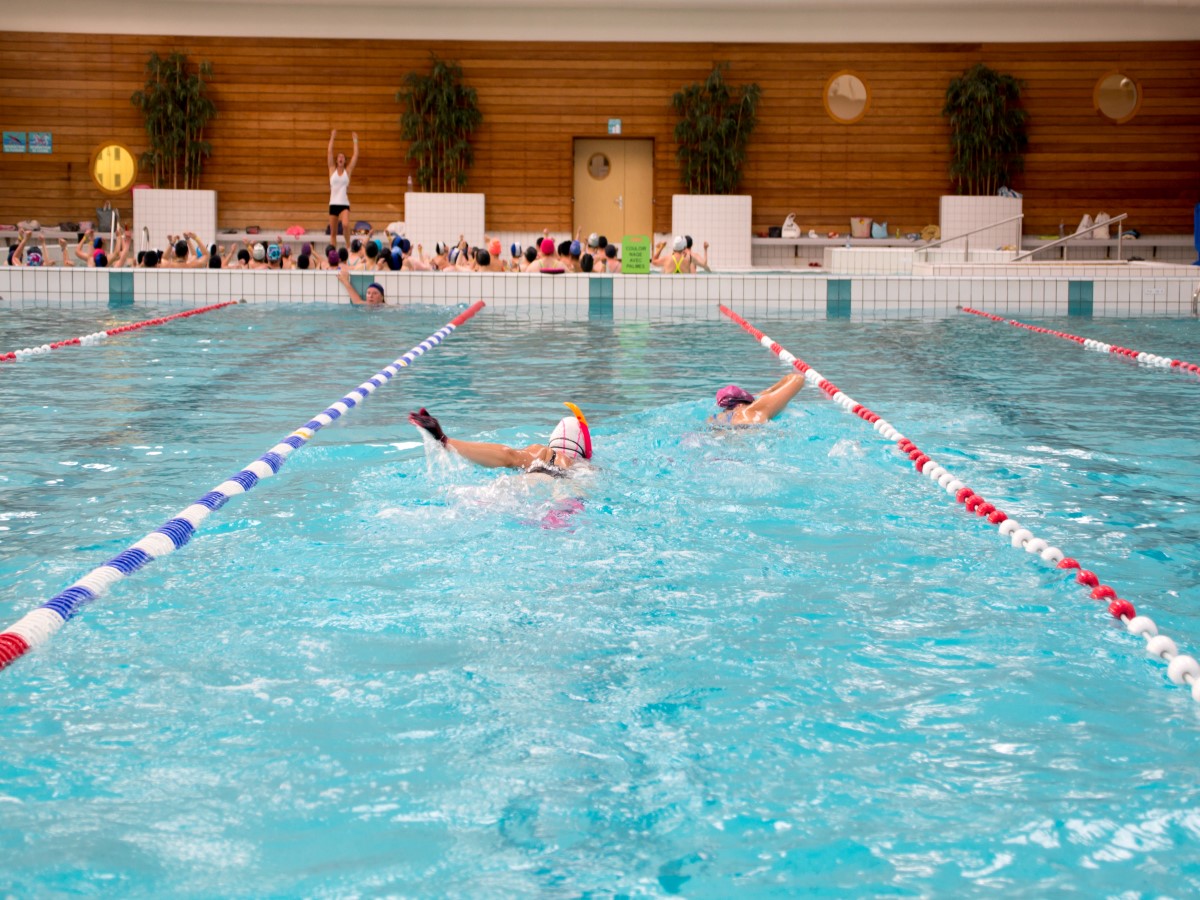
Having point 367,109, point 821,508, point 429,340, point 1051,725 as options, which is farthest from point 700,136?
point 1051,725

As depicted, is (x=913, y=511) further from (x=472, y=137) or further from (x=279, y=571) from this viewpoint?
(x=472, y=137)

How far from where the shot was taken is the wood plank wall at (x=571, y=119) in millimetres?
19000

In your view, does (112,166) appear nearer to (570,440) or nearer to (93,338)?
(93,338)

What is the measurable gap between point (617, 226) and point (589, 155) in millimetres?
1129

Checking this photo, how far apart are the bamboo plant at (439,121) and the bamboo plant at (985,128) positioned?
6879 millimetres

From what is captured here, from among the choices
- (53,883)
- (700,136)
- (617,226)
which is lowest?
(53,883)

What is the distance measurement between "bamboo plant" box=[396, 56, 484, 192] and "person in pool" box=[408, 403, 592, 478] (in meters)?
14.3

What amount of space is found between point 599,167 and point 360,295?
678cm

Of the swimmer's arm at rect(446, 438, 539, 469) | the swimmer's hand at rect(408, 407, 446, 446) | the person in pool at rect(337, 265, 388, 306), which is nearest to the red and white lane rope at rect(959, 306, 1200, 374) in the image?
the swimmer's arm at rect(446, 438, 539, 469)

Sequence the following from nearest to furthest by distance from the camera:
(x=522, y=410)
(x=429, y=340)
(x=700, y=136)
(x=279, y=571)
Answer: (x=279, y=571)
(x=522, y=410)
(x=429, y=340)
(x=700, y=136)

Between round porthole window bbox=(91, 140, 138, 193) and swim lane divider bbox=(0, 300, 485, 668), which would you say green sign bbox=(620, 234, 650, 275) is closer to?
swim lane divider bbox=(0, 300, 485, 668)

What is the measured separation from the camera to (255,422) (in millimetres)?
6480

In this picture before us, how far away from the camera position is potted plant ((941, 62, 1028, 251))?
18.4 m

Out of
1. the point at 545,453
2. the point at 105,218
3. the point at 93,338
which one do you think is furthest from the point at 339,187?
the point at 545,453
